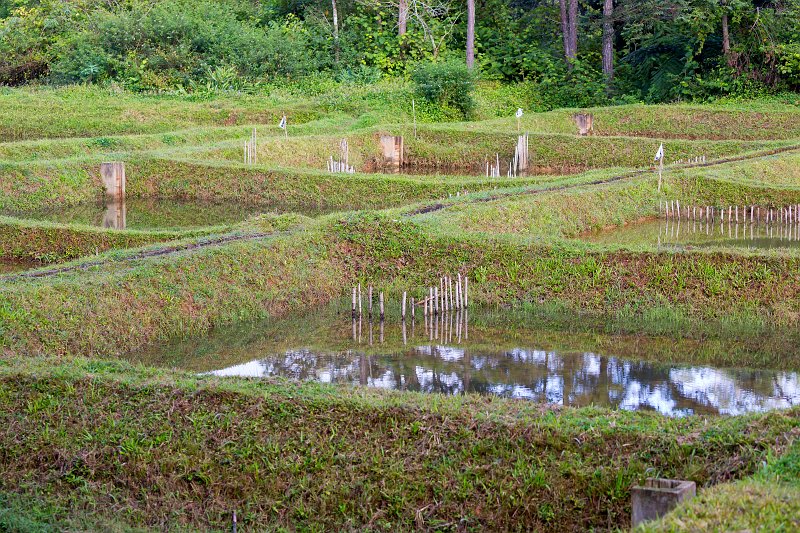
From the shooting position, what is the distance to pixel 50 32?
3909 cm

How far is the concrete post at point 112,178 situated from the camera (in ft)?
72.4

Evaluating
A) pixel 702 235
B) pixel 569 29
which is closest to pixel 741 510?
pixel 702 235

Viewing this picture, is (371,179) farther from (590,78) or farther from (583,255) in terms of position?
(590,78)

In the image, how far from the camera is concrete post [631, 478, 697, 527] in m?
6.41

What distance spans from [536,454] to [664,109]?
2689 cm

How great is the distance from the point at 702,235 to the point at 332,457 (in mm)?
12324

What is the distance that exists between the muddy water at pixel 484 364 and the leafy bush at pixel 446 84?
65.5 ft

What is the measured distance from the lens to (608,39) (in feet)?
121

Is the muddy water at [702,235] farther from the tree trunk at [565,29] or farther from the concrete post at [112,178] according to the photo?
the tree trunk at [565,29]

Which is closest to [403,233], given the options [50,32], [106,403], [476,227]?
[476,227]

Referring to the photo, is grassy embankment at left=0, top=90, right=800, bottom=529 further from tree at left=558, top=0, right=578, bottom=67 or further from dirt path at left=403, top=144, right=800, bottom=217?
tree at left=558, top=0, right=578, bottom=67

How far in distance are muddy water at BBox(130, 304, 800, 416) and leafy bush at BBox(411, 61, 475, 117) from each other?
20.0 metres

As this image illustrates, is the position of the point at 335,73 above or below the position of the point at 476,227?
above

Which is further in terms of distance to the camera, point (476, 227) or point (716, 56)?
point (716, 56)
